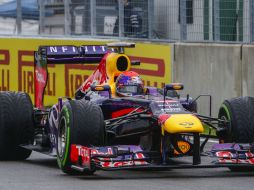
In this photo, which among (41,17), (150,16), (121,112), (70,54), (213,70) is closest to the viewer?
(121,112)

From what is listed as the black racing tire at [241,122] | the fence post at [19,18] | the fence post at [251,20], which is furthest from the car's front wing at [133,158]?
the fence post at [19,18]

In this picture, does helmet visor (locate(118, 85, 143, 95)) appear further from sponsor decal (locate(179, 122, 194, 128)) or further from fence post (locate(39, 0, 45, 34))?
fence post (locate(39, 0, 45, 34))

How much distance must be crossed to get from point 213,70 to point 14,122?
200 inches

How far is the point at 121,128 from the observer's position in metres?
12.9

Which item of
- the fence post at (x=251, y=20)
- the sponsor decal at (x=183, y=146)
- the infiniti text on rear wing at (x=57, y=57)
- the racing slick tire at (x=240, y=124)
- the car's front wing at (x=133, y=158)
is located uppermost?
the fence post at (x=251, y=20)

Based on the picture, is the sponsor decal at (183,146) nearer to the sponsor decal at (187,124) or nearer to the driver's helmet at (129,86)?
the sponsor decal at (187,124)

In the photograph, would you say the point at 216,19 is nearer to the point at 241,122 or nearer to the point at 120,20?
the point at 120,20

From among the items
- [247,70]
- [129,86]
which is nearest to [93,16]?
[247,70]

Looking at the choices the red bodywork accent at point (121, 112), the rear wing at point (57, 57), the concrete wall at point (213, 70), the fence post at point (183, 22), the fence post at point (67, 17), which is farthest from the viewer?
the fence post at point (67, 17)

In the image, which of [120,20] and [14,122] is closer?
[14,122]

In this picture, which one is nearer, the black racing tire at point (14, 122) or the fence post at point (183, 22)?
the black racing tire at point (14, 122)

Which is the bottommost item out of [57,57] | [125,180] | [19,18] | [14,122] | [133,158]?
[125,180]

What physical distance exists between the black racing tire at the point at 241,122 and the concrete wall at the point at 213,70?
461 centimetres

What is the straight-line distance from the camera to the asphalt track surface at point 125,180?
11047 mm
